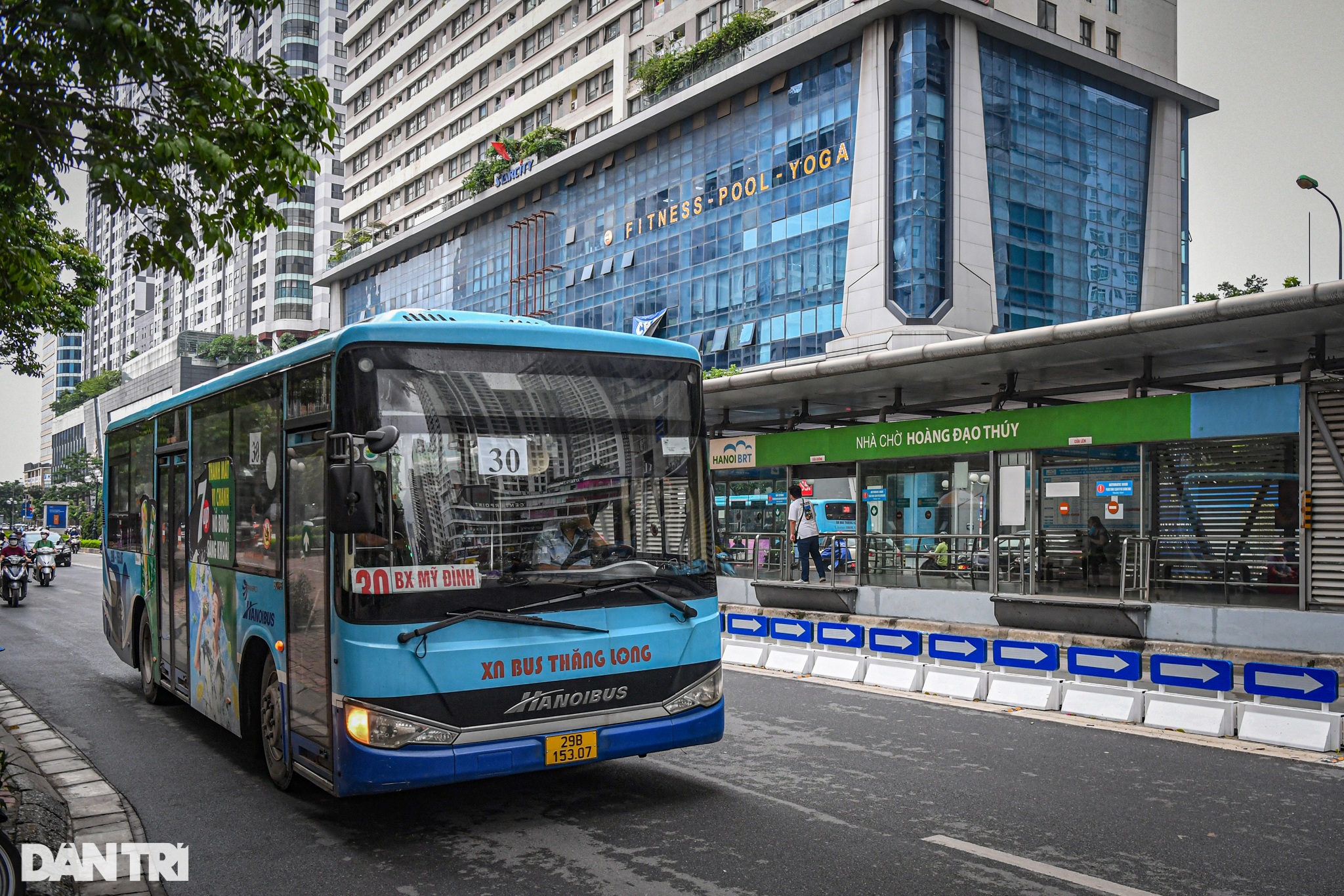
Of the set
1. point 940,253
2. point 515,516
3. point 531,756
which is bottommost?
point 531,756

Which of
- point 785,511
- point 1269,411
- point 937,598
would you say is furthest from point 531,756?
point 785,511

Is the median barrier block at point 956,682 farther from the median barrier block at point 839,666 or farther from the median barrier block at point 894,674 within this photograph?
the median barrier block at point 839,666

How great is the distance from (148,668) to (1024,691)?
8200 millimetres

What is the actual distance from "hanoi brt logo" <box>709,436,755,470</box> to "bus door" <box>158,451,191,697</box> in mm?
12815

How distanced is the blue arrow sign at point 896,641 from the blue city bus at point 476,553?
538 centimetres

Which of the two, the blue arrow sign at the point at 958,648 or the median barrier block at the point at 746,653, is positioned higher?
the blue arrow sign at the point at 958,648

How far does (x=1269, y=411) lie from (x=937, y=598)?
5762 mm

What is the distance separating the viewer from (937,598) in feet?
59.1

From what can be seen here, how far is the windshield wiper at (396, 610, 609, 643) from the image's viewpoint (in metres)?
5.94

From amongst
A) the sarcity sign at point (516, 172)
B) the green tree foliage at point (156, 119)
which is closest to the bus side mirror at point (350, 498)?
the green tree foliage at point (156, 119)

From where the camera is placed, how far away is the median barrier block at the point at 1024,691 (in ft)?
33.8

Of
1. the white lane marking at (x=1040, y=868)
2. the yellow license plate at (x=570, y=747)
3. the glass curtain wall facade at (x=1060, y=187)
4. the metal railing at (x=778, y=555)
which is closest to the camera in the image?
the white lane marking at (x=1040, y=868)

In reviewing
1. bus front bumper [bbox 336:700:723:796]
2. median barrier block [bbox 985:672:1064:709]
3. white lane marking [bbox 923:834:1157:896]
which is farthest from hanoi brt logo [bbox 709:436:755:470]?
white lane marking [bbox 923:834:1157:896]

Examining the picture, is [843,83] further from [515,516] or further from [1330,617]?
[515,516]
